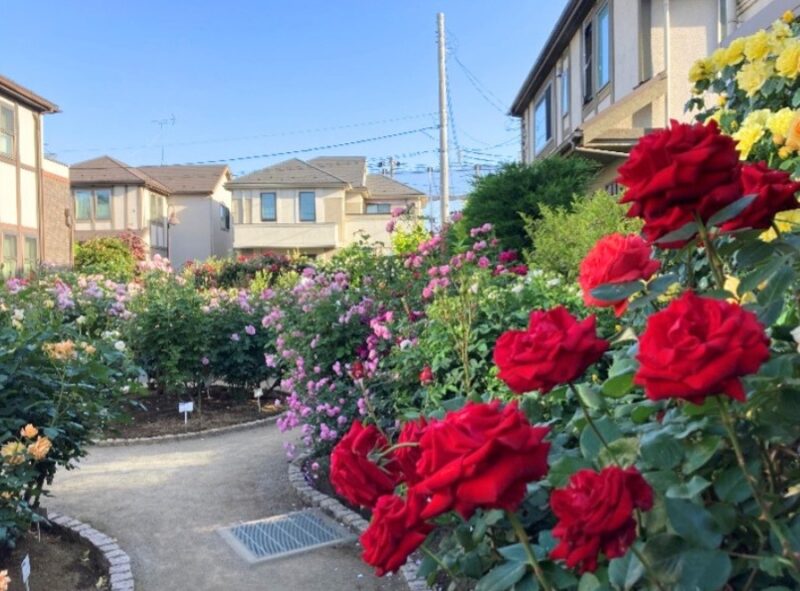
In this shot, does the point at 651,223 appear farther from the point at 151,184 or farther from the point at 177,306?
the point at 151,184

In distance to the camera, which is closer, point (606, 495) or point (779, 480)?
point (606, 495)

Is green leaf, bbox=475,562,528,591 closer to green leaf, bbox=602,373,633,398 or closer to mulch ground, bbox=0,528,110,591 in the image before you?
green leaf, bbox=602,373,633,398

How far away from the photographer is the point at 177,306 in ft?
32.6

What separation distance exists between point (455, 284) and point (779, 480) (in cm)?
366

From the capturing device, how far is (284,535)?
510 centimetres

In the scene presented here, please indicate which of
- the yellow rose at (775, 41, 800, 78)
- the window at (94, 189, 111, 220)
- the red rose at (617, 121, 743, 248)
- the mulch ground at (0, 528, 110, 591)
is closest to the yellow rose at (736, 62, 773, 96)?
the yellow rose at (775, 41, 800, 78)

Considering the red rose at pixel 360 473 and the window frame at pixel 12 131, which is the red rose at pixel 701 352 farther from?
the window frame at pixel 12 131

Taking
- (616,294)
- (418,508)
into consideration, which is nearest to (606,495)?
(418,508)

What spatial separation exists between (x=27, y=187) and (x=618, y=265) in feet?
79.7

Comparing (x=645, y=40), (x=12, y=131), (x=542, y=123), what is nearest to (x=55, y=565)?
(x=645, y=40)

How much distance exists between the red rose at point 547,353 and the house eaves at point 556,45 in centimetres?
1433

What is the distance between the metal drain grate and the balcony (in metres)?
32.2

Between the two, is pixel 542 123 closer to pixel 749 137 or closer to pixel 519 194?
pixel 519 194

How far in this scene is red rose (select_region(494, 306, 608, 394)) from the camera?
3.83 ft
